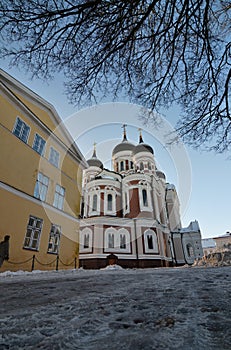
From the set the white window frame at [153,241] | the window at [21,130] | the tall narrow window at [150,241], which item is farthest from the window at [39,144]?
the tall narrow window at [150,241]

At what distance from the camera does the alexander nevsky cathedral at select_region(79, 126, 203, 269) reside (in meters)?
22.7

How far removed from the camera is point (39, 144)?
40.5ft

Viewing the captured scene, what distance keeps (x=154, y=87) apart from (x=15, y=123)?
8.58 meters

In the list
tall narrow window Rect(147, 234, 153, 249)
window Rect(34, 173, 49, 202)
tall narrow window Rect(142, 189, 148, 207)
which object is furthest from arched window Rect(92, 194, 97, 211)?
window Rect(34, 173, 49, 202)

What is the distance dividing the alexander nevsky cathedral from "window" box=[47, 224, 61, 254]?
35.4 ft

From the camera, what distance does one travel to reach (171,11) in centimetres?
397

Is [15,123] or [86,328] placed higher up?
[15,123]

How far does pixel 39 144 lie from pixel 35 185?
2699 millimetres

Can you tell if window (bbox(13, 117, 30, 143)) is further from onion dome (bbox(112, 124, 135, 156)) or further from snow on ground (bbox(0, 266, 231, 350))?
onion dome (bbox(112, 124, 135, 156))

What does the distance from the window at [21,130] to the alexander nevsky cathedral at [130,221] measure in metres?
15.2

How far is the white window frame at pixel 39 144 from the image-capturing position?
1200 cm

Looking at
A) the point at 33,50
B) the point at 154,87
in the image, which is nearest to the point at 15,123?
the point at 33,50

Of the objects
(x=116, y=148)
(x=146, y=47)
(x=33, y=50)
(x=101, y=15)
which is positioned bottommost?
(x=33, y=50)

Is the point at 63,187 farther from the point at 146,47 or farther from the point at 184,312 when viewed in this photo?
the point at 184,312
